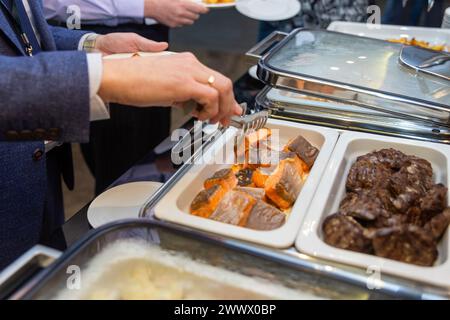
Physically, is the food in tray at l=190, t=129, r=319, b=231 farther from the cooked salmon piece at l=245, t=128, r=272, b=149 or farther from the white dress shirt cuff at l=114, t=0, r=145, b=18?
the white dress shirt cuff at l=114, t=0, r=145, b=18

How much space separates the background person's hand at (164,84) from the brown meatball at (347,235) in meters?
0.29

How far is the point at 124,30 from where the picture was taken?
79.2 inches

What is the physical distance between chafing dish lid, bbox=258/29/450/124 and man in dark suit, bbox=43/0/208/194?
1.91 feet

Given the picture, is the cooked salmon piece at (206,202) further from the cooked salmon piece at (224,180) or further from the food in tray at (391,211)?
the food in tray at (391,211)

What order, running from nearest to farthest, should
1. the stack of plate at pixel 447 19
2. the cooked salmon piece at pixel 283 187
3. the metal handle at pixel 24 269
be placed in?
the metal handle at pixel 24 269
the cooked salmon piece at pixel 283 187
the stack of plate at pixel 447 19

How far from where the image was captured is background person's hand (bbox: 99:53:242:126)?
0.79 metres

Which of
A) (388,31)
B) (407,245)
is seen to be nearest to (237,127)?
(407,245)

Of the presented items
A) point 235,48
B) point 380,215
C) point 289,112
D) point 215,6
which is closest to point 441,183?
point 380,215

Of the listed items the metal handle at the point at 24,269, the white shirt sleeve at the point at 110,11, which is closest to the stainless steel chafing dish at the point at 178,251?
the metal handle at the point at 24,269

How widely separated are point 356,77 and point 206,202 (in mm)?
602

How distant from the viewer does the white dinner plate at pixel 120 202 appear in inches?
37.1

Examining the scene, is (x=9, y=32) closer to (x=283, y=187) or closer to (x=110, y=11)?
(x=283, y=187)

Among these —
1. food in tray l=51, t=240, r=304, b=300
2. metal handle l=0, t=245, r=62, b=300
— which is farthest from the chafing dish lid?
metal handle l=0, t=245, r=62, b=300

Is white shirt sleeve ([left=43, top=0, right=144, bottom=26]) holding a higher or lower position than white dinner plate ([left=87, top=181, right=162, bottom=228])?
higher
